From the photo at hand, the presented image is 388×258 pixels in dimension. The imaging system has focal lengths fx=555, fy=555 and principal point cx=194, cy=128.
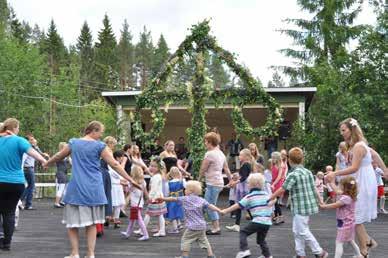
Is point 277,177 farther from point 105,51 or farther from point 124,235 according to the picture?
point 105,51

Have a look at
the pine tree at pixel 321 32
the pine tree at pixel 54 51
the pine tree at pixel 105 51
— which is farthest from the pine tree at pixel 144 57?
the pine tree at pixel 321 32

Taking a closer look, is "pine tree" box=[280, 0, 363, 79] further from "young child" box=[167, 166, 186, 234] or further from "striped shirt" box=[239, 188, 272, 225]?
"striped shirt" box=[239, 188, 272, 225]

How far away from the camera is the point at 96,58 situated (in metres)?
63.1

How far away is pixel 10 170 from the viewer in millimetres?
7332

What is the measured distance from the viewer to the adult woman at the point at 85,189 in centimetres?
643

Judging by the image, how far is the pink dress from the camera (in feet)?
22.0

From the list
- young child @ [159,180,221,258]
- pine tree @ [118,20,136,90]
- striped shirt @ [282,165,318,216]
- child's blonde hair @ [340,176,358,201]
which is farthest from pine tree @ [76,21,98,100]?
child's blonde hair @ [340,176,358,201]

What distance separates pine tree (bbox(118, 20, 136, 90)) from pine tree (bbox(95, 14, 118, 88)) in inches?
68.8

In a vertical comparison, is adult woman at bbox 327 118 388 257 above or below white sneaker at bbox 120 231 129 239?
above

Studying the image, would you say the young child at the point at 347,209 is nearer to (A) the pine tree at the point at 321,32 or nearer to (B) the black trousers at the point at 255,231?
(B) the black trousers at the point at 255,231

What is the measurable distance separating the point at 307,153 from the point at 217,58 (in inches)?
267

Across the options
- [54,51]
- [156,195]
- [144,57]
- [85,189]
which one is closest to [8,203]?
[85,189]

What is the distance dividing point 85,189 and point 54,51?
57258 mm

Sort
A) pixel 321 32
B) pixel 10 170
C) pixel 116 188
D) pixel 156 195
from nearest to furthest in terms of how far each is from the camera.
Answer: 1. pixel 10 170
2. pixel 156 195
3. pixel 116 188
4. pixel 321 32
